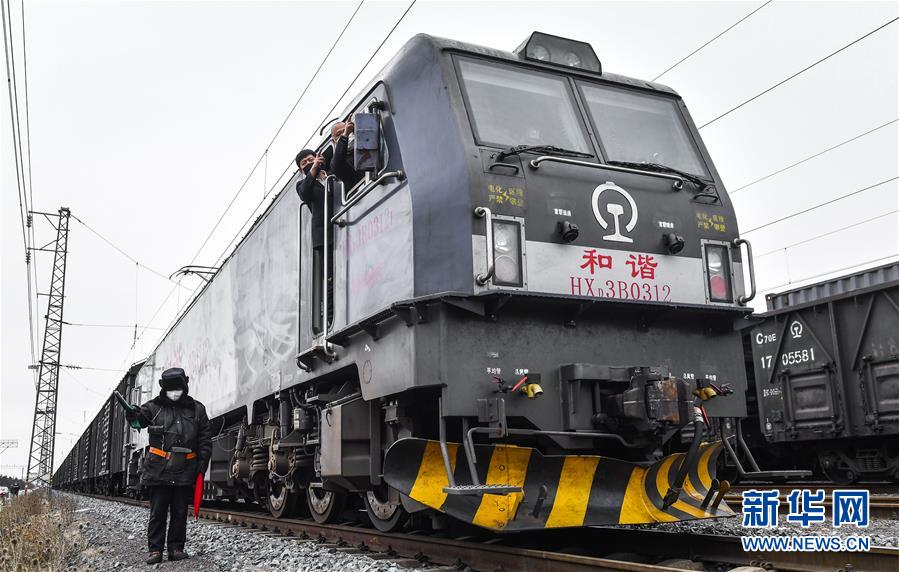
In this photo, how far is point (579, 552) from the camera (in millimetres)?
5164

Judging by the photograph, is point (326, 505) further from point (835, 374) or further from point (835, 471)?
point (835, 471)

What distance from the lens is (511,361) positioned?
16.3 ft

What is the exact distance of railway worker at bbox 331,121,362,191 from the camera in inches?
244

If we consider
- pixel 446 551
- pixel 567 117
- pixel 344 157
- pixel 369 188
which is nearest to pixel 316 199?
pixel 344 157

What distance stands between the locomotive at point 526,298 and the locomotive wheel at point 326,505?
2.81 ft

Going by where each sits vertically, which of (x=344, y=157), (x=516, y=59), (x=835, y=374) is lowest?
(x=835, y=374)

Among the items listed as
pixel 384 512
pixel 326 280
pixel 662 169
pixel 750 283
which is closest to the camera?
pixel 750 283

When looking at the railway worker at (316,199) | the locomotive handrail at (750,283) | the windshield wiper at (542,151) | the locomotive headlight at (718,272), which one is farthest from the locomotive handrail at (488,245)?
the railway worker at (316,199)

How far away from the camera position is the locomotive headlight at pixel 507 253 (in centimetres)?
492

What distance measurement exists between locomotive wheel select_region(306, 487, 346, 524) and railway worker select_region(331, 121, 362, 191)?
2.86 metres

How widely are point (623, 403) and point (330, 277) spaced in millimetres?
2859

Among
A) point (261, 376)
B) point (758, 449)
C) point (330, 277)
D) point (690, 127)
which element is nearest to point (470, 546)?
point (330, 277)

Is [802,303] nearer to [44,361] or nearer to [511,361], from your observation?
[511,361]

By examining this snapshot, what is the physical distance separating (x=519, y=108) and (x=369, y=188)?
126 cm
